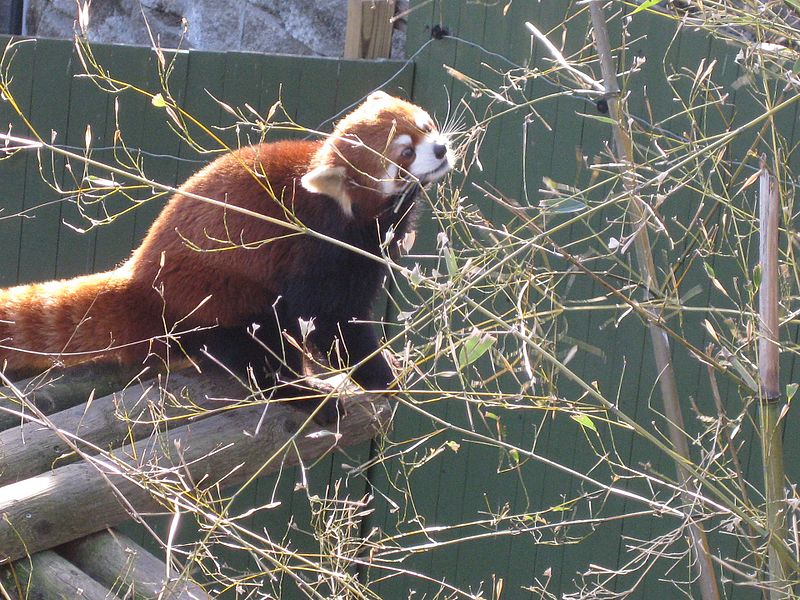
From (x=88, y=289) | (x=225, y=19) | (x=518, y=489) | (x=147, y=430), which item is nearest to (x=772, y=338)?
(x=147, y=430)

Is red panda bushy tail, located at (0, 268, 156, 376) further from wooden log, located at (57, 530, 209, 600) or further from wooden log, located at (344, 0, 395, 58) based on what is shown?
wooden log, located at (344, 0, 395, 58)

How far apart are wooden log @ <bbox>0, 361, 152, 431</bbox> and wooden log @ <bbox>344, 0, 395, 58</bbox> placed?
169 cm

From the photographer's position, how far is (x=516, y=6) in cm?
334

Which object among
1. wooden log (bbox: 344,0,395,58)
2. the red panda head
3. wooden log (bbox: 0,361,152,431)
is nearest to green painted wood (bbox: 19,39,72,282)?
wooden log (bbox: 344,0,395,58)

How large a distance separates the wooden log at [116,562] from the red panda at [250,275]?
55 centimetres

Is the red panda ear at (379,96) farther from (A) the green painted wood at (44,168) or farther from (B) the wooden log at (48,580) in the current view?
(B) the wooden log at (48,580)

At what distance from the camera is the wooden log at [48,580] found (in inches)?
70.6

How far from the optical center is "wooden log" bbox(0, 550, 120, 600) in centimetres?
179

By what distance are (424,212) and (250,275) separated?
3.43 feet

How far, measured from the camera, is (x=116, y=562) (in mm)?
1918

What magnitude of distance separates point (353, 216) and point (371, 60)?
1.03 metres

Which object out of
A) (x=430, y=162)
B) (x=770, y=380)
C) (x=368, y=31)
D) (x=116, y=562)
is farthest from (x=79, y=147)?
(x=770, y=380)

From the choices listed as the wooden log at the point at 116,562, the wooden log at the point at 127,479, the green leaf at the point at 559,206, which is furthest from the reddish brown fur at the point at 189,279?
the green leaf at the point at 559,206

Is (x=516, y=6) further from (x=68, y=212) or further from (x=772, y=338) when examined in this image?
(x=772, y=338)
